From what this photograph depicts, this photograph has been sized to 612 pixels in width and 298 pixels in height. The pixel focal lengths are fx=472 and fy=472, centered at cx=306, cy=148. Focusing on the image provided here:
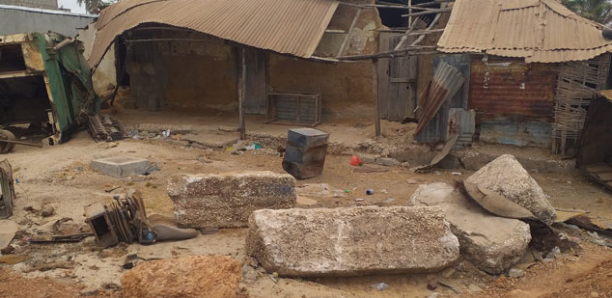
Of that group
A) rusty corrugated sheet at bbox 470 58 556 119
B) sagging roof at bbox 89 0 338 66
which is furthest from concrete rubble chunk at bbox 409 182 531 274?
sagging roof at bbox 89 0 338 66

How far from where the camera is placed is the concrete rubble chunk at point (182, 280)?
13.0 feet

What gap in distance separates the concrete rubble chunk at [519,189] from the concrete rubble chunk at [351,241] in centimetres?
126

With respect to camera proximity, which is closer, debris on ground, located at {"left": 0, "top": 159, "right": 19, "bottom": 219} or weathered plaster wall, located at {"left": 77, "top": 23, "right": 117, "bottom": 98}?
debris on ground, located at {"left": 0, "top": 159, "right": 19, "bottom": 219}

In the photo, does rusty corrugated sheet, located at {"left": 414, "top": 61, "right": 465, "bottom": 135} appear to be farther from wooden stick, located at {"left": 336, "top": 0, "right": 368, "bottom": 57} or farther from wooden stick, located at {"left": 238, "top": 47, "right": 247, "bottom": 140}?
wooden stick, located at {"left": 238, "top": 47, "right": 247, "bottom": 140}

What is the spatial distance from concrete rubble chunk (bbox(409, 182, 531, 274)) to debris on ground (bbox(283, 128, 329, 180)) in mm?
3476

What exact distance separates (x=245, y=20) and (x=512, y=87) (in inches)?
257

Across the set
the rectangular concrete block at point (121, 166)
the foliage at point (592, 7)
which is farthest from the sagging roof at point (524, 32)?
the foliage at point (592, 7)

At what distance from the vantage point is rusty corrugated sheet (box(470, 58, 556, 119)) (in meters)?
8.87

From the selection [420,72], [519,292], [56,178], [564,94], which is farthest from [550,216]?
[56,178]

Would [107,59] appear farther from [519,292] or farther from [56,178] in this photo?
[519,292]

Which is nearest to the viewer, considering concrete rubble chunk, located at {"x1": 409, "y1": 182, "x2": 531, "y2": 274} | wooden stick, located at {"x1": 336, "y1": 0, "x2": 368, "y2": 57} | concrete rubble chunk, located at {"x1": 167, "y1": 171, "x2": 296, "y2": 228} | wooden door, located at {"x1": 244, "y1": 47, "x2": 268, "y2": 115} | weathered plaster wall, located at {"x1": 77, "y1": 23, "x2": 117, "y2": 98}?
concrete rubble chunk, located at {"x1": 409, "y1": 182, "x2": 531, "y2": 274}

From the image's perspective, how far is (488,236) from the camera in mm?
5176

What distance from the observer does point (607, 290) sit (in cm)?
421

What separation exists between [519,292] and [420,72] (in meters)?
7.92
